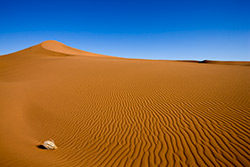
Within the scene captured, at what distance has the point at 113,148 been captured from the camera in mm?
4680

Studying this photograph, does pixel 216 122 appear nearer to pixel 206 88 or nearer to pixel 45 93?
pixel 206 88

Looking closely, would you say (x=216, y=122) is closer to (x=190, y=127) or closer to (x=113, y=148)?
(x=190, y=127)

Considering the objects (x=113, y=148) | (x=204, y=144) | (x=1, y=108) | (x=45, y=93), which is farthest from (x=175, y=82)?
(x=1, y=108)

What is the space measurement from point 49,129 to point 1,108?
2876 millimetres

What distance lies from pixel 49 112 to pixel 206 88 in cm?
976

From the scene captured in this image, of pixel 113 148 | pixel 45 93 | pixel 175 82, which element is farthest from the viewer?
pixel 175 82

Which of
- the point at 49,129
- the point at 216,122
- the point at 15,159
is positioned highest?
the point at 216,122

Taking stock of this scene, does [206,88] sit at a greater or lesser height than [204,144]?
greater

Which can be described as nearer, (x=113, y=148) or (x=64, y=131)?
(x=113, y=148)

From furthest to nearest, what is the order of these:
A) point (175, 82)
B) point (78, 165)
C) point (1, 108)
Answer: point (175, 82) < point (1, 108) < point (78, 165)

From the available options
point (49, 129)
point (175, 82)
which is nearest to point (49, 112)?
point (49, 129)

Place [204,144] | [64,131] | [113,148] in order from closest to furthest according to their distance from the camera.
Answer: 1. [204,144]
2. [113,148]
3. [64,131]

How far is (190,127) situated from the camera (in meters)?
5.21

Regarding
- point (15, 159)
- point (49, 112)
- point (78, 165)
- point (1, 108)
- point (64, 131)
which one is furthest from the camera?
point (49, 112)
